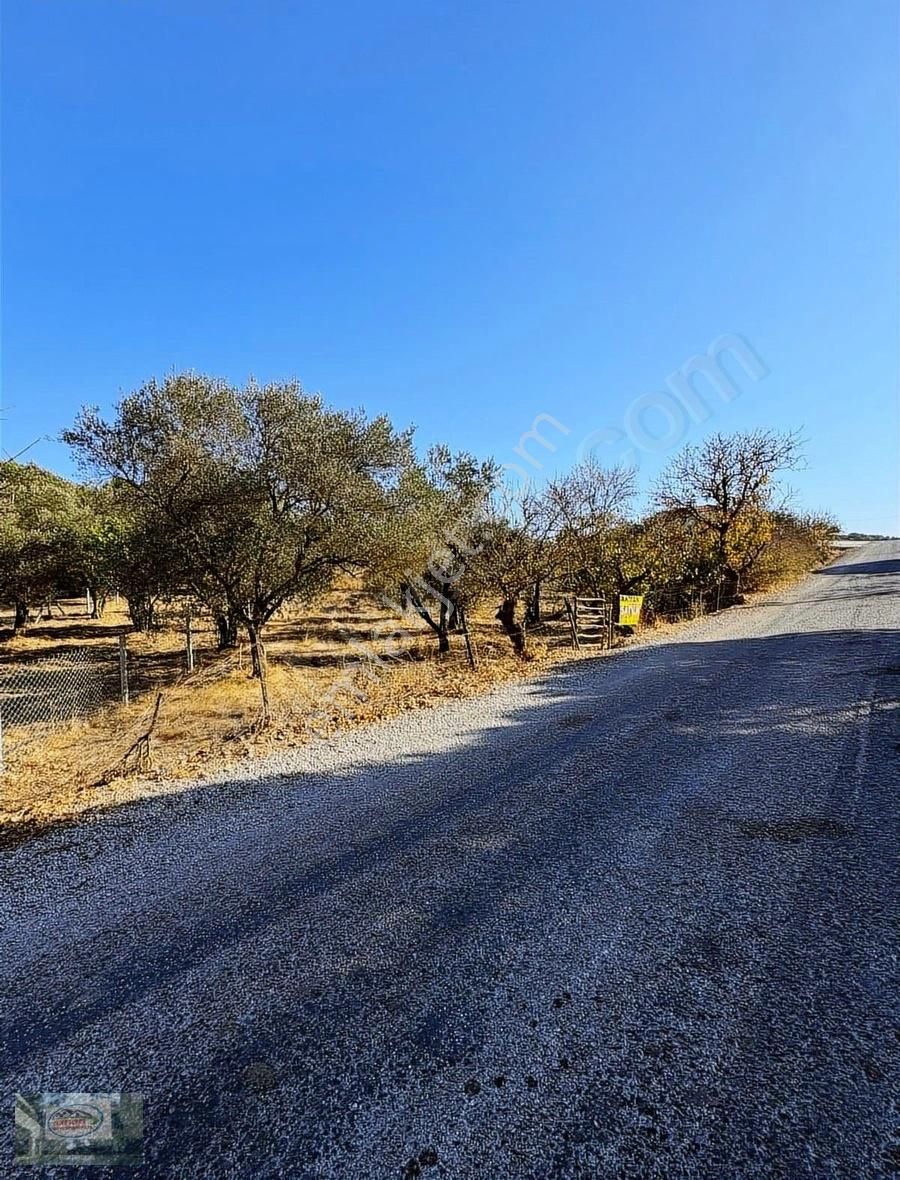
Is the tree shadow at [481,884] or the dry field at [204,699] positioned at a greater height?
the dry field at [204,699]

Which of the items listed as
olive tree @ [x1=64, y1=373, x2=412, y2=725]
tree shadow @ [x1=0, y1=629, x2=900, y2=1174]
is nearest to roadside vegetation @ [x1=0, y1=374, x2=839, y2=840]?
olive tree @ [x1=64, y1=373, x2=412, y2=725]

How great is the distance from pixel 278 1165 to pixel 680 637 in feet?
41.9

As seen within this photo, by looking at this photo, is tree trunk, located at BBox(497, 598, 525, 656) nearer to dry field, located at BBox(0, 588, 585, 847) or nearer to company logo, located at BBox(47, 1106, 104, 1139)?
dry field, located at BBox(0, 588, 585, 847)

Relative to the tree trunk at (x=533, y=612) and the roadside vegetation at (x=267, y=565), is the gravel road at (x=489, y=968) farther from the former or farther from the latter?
the tree trunk at (x=533, y=612)

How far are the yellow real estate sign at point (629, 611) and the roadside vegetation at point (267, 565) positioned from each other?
1037mm

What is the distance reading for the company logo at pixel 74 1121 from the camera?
6.48 feet

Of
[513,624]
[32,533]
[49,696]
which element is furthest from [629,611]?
[32,533]

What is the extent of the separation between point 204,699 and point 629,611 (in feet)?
35.8

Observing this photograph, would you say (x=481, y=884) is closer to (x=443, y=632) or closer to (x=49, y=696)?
(x=49, y=696)

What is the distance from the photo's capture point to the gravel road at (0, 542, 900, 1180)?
1877 millimetres

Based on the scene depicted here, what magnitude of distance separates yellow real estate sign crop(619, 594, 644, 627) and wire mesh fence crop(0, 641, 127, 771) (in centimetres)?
1182

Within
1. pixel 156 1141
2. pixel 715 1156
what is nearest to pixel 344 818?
pixel 156 1141

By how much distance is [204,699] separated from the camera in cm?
925

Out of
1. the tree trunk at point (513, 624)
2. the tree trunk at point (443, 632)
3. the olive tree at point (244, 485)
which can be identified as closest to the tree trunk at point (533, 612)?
the tree trunk at point (443, 632)
